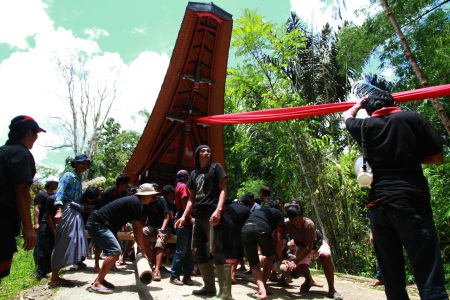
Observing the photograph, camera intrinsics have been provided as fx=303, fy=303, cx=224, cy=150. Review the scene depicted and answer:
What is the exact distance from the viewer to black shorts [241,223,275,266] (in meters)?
3.76

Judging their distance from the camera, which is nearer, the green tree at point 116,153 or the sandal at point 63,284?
the sandal at point 63,284

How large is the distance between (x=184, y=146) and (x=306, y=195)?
10.9 ft

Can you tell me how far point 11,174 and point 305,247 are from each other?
11.0 feet

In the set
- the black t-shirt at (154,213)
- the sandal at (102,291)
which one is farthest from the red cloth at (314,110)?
the sandal at (102,291)

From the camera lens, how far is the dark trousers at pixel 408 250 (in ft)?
5.78

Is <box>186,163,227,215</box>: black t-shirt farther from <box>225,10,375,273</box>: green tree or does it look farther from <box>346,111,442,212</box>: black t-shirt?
<box>225,10,375,273</box>: green tree

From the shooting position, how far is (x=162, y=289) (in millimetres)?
3727

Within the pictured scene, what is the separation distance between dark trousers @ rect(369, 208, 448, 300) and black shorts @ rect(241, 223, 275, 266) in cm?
182

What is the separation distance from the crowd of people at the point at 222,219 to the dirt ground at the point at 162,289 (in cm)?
14

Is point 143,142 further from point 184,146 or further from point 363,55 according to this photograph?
point 363,55

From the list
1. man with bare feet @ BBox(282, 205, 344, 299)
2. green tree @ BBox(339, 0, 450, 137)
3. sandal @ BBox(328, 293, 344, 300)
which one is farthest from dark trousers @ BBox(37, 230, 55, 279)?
green tree @ BBox(339, 0, 450, 137)

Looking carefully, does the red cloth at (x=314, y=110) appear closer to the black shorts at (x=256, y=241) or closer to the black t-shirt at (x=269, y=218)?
the black t-shirt at (x=269, y=218)

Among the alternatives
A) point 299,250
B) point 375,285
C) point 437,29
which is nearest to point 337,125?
point 437,29

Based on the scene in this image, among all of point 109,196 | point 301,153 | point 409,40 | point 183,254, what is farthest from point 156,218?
point 409,40
